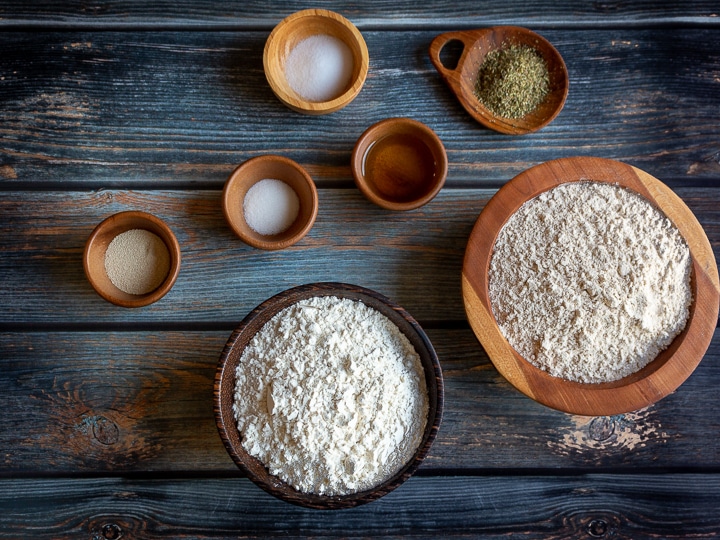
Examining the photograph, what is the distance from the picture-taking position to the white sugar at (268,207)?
1129 millimetres

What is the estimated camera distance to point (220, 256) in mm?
1176

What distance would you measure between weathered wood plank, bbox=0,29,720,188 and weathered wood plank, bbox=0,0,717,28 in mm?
29

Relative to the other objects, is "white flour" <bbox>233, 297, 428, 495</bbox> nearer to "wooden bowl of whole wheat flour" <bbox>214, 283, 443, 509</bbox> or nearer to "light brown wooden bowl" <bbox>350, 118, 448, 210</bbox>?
"wooden bowl of whole wheat flour" <bbox>214, 283, 443, 509</bbox>

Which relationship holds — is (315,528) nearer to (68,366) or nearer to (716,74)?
(68,366)

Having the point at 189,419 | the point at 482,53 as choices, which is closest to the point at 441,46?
the point at 482,53

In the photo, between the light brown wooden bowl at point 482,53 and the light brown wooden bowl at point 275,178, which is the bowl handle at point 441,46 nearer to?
the light brown wooden bowl at point 482,53

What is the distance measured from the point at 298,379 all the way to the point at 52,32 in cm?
93

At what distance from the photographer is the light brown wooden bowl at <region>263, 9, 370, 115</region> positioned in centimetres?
113

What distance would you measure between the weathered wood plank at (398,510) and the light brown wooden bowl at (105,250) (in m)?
0.38

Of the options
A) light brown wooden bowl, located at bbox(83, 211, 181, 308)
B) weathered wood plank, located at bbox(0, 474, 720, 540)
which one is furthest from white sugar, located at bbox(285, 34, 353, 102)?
weathered wood plank, located at bbox(0, 474, 720, 540)

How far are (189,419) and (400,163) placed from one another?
2.24 ft

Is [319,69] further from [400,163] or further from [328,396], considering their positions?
[328,396]

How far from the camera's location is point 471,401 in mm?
1161

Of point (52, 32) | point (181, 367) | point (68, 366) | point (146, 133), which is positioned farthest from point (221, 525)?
point (52, 32)
